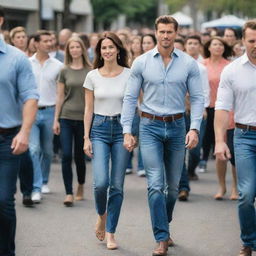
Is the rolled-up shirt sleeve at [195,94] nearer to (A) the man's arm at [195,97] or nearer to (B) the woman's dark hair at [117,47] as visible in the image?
(A) the man's arm at [195,97]

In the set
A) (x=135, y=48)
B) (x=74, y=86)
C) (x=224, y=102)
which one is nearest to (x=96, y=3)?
(x=135, y=48)

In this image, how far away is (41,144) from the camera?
35.6 ft

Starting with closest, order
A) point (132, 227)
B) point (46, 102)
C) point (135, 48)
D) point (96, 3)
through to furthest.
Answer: point (132, 227) → point (46, 102) → point (135, 48) → point (96, 3)

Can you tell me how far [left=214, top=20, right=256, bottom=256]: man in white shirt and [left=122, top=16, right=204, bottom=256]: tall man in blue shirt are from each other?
44cm

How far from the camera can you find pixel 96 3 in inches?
1902

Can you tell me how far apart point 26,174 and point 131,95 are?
2.87 meters

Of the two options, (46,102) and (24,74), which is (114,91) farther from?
(46,102)

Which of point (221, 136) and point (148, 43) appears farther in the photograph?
point (148, 43)

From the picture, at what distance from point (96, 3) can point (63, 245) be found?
41.3 metres

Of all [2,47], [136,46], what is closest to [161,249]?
[2,47]

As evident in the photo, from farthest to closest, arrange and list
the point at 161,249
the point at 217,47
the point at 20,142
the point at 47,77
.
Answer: the point at 217,47 → the point at 47,77 → the point at 161,249 → the point at 20,142

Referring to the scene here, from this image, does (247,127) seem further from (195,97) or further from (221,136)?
(195,97)

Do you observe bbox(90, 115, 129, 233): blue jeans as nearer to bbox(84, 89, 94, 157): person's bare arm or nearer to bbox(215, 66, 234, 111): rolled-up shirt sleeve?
bbox(84, 89, 94, 157): person's bare arm

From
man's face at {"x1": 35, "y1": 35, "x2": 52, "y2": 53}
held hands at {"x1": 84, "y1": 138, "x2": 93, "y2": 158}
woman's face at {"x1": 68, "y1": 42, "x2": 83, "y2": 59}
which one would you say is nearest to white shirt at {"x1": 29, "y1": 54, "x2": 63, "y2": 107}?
man's face at {"x1": 35, "y1": 35, "x2": 52, "y2": 53}
